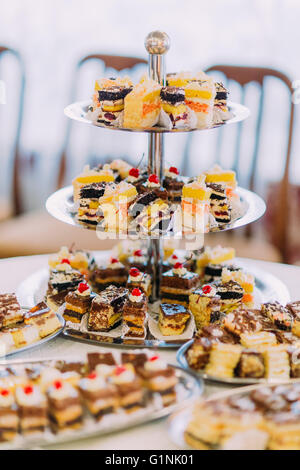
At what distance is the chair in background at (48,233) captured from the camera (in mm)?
3439

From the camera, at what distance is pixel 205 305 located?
2.18 meters

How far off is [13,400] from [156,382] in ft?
1.29

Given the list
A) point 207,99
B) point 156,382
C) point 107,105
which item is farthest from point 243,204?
point 156,382

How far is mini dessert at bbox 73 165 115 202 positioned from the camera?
2.33 meters

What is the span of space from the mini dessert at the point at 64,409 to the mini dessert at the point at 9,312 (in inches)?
19.2

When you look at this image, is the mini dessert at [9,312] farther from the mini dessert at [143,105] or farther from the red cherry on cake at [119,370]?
the mini dessert at [143,105]

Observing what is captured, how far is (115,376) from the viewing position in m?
1.69

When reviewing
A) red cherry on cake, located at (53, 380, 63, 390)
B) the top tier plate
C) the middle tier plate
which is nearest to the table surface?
red cherry on cake, located at (53, 380, 63, 390)

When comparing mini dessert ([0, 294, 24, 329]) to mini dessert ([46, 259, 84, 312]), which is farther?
mini dessert ([46, 259, 84, 312])

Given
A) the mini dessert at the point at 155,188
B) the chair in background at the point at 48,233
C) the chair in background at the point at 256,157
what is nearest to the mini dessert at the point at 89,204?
the mini dessert at the point at 155,188

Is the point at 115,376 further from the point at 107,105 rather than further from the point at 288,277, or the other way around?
the point at 288,277

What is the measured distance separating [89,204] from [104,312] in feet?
1.31

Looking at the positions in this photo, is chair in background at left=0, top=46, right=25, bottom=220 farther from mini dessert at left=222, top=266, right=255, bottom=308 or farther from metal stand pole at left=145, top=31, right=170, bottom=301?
mini dessert at left=222, top=266, right=255, bottom=308

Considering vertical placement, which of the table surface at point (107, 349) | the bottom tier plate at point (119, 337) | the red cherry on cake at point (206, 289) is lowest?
the table surface at point (107, 349)
